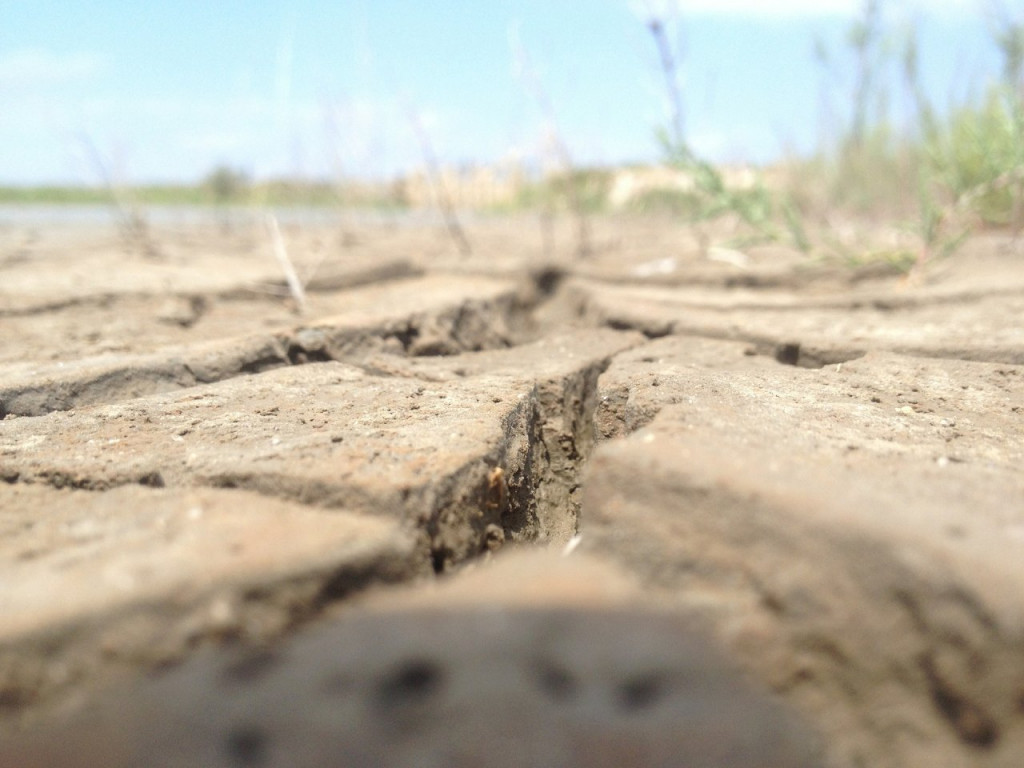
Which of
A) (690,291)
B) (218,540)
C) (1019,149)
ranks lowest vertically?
(690,291)

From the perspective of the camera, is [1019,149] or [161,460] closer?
[161,460]

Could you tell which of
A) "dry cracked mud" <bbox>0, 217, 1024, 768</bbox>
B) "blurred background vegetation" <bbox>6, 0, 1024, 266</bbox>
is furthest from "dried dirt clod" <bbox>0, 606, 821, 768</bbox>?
"blurred background vegetation" <bbox>6, 0, 1024, 266</bbox>

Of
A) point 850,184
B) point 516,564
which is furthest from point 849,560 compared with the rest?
point 850,184

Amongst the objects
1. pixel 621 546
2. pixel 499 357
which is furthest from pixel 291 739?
pixel 499 357

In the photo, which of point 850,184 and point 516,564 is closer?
point 516,564

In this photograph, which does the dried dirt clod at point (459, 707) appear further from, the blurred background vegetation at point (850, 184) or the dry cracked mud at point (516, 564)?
the blurred background vegetation at point (850, 184)

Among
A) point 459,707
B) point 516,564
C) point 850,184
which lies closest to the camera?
point 459,707

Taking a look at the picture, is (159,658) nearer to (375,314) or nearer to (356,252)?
(375,314)

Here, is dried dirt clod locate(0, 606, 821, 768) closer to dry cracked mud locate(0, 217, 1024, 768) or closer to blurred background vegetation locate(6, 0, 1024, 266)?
dry cracked mud locate(0, 217, 1024, 768)

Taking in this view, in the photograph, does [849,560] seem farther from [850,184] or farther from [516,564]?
[850,184]
